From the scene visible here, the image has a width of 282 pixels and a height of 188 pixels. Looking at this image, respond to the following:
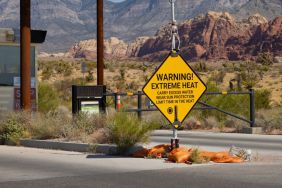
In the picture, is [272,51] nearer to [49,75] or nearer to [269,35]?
[269,35]

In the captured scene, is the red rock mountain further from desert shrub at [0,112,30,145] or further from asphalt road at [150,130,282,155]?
desert shrub at [0,112,30,145]

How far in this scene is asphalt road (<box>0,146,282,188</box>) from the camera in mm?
11781

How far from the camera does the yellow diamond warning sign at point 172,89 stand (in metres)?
15.6

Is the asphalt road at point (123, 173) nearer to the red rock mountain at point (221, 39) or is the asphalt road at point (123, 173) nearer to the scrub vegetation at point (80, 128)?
the scrub vegetation at point (80, 128)

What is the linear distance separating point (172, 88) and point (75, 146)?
11.1 feet

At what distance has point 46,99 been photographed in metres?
31.3

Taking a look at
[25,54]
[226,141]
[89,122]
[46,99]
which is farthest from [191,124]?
[89,122]

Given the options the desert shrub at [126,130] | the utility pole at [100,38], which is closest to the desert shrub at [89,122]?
the desert shrub at [126,130]

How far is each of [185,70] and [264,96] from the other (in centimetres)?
2013

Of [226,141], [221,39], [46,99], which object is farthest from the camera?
[221,39]

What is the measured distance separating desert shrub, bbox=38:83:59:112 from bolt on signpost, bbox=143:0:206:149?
14.6 meters

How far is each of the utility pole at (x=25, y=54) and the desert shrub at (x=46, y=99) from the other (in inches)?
320

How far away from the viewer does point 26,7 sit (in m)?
21.3

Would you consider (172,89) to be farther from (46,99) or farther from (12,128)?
(46,99)
